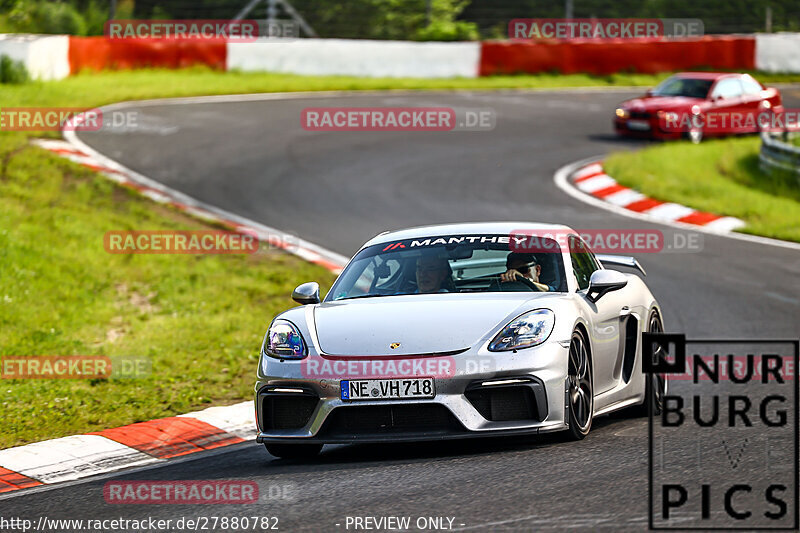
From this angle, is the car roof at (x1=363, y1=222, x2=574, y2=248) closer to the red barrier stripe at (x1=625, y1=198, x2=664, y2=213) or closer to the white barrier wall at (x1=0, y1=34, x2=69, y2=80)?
the red barrier stripe at (x1=625, y1=198, x2=664, y2=213)

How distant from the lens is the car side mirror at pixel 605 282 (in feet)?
23.6

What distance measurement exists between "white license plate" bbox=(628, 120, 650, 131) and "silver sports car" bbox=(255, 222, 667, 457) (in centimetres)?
1668

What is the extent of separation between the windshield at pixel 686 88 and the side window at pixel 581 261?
692 inches

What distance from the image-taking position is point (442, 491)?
18.1 ft

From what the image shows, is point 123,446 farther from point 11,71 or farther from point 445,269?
point 11,71

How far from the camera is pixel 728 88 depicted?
25344 mm

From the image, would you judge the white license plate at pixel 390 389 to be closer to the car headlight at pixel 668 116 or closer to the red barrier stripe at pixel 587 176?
the red barrier stripe at pixel 587 176

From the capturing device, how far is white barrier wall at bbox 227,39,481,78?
3067 centimetres

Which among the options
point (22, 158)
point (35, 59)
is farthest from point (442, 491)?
point (35, 59)

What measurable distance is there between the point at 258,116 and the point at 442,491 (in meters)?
19.4

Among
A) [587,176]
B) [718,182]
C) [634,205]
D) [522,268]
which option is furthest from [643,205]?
[522,268]

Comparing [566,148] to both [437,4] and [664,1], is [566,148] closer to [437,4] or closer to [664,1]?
[437,4]

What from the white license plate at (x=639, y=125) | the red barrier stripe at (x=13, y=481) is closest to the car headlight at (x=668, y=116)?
the white license plate at (x=639, y=125)

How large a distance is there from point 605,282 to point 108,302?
6103 mm
